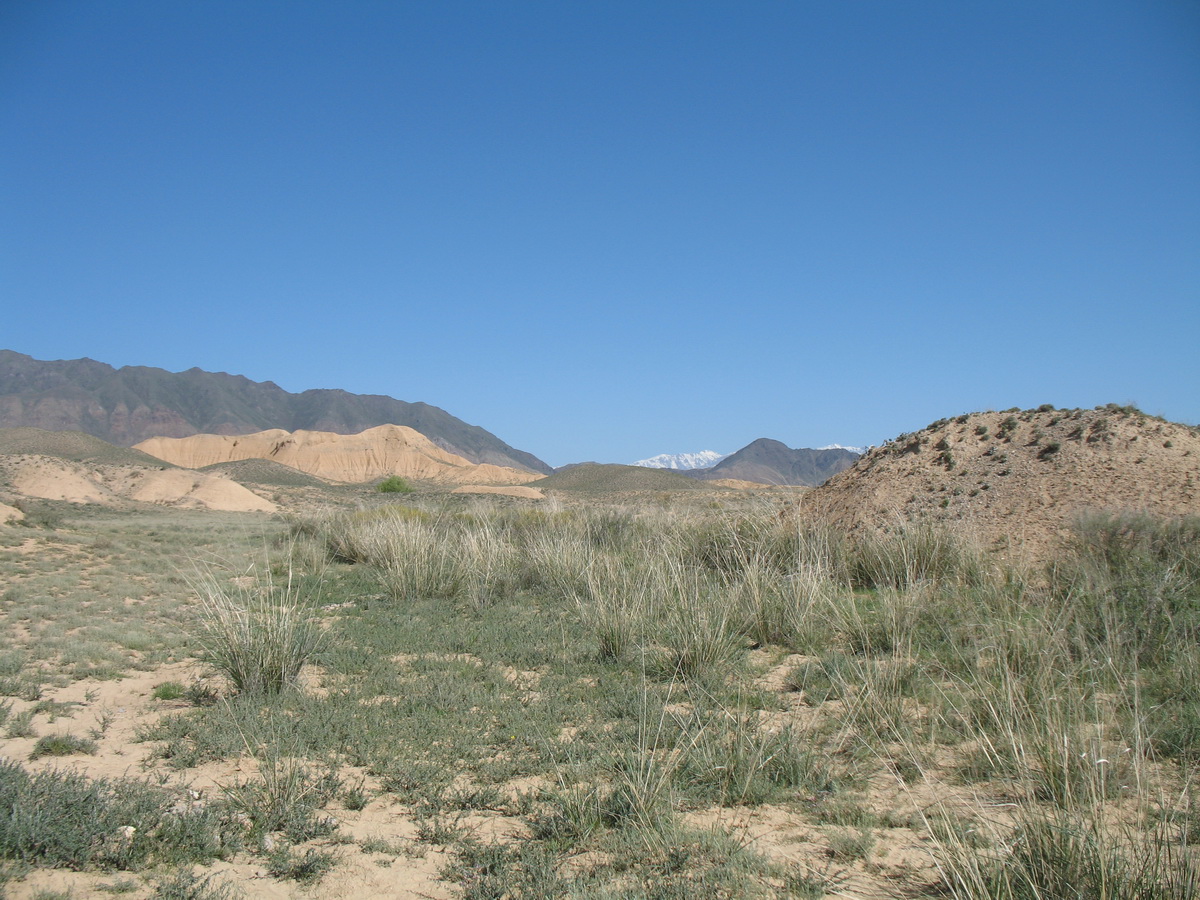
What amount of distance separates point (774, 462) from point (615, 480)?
119 m

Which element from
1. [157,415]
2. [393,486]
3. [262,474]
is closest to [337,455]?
[262,474]

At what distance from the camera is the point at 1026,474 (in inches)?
375

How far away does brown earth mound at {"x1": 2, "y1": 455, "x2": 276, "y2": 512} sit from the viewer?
1405 inches

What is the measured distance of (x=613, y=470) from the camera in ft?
241

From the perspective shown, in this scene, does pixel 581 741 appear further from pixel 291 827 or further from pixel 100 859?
pixel 100 859

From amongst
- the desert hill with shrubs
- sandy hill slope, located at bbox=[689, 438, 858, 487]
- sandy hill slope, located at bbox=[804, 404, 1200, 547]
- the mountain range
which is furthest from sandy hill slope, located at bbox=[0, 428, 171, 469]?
sandy hill slope, located at bbox=[689, 438, 858, 487]

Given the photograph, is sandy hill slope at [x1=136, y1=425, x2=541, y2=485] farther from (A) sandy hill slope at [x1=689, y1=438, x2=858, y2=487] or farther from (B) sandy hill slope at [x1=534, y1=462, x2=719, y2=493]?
(A) sandy hill slope at [x1=689, y1=438, x2=858, y2=487]

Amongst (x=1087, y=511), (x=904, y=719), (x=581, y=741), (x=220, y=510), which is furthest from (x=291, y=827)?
(x=220, y=510)

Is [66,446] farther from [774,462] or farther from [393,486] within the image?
[774,462]

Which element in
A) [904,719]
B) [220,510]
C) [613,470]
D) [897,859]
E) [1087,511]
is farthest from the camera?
[613,470]

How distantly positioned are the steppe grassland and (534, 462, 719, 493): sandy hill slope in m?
51.6

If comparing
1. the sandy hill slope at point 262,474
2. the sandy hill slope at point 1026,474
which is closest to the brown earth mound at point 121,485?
the sandy hill slope at point 262,474

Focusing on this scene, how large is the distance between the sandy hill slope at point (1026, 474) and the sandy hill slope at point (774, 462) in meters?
149

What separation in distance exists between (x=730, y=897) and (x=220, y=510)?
128 ft
